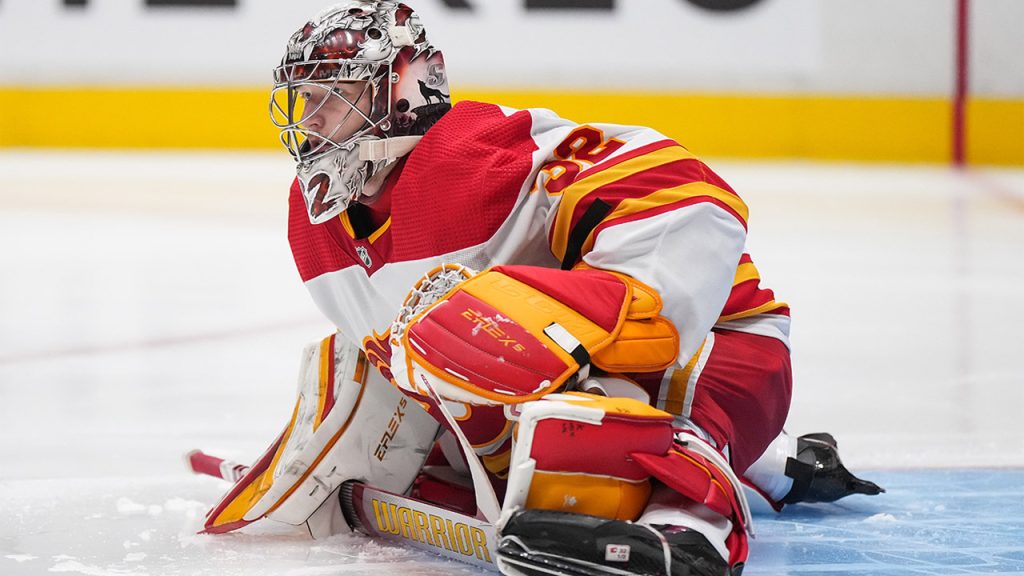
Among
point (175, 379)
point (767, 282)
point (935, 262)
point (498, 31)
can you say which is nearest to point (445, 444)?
point (175, 379)

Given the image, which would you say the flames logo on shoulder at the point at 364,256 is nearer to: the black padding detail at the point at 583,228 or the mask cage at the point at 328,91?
the mask cage at the point at 328,91

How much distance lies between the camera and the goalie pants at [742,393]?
197 cm

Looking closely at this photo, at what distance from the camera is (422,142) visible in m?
1.97

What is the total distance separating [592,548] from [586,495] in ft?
0.33

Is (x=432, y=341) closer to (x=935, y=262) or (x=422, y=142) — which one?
(x=422, y=142)

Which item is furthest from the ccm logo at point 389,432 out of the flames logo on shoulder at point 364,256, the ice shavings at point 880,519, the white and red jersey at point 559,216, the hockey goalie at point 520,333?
the ice shavings at point 880,519

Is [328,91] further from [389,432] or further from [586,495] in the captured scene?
[586,495]

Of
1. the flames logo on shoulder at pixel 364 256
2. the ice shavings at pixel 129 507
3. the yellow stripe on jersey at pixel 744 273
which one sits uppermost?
the flames logo on shoulder at pixel 364 256

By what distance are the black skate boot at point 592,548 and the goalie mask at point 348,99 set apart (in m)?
0.59

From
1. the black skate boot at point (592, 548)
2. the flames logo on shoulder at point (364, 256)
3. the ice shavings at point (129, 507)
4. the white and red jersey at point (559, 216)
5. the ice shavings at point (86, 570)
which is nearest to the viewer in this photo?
the black skate boot at point (592, 548)

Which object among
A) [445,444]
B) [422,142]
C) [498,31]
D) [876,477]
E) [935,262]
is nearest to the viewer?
[422,142]

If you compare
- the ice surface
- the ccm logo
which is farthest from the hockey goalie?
the ice surface

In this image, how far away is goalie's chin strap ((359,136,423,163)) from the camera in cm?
201

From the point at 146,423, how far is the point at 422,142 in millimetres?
1208
